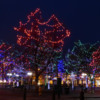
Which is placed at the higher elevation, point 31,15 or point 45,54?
point 31,15

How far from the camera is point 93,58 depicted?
5009 cm

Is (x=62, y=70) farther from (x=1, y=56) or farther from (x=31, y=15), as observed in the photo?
(x=31, y=15)

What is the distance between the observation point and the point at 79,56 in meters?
59.1

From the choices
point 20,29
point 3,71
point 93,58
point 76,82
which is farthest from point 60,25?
point 76,82

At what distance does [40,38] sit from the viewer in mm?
41656

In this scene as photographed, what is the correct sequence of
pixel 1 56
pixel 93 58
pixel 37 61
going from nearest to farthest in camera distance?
pixel 37 61 → pixel 93 58 → pixel 1 56

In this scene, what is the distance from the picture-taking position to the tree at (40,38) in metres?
41.1

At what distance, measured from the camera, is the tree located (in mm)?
41062

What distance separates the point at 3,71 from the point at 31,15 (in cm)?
2246


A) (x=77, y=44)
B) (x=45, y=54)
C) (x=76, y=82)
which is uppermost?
(x=77, y=44)

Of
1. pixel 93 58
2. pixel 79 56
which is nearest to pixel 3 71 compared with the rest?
pixel 79 56

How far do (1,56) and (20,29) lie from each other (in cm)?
1802

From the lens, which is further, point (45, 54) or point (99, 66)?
point (99, 66)

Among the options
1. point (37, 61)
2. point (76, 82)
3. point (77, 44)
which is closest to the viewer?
point (37, 61)
